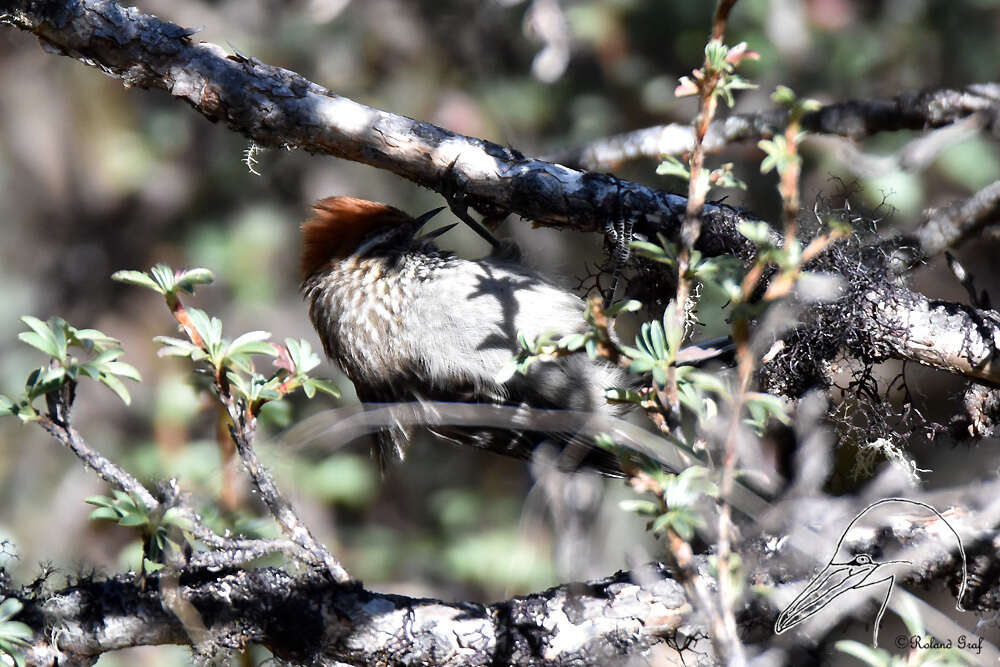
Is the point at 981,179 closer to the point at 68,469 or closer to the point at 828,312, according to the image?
the point at 828,312

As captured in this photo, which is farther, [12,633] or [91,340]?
[91,340]

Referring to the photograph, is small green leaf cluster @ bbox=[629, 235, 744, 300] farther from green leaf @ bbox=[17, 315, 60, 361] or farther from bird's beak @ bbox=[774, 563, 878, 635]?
green leaf @ bbox=[17, 315, 60, 361]

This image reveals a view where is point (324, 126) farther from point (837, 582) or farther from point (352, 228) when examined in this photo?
point (837, 582)

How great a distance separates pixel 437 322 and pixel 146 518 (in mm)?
1535

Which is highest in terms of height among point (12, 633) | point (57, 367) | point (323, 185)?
point (323, 185)

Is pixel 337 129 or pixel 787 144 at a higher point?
pixel 337 129

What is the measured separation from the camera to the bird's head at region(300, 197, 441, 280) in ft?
11.4

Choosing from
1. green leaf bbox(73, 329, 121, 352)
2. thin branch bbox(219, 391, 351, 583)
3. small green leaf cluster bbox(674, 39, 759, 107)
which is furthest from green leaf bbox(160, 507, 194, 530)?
small green leaf cluster bbox(674, 39, 759, 107)

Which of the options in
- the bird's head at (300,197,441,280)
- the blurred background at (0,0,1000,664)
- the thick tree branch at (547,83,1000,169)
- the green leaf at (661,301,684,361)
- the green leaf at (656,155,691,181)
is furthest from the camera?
the blurred background at (0,0,1000,664)

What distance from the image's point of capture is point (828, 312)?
2.34 meters

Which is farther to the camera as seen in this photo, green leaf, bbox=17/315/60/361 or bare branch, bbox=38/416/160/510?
bare branch, bbox=38/416/160/510

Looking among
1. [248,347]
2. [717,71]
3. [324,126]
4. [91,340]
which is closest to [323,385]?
[248,347]

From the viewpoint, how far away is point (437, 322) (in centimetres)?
313

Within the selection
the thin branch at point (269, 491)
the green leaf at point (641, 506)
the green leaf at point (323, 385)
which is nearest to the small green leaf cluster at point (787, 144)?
the green leaf at point (641, 506)
